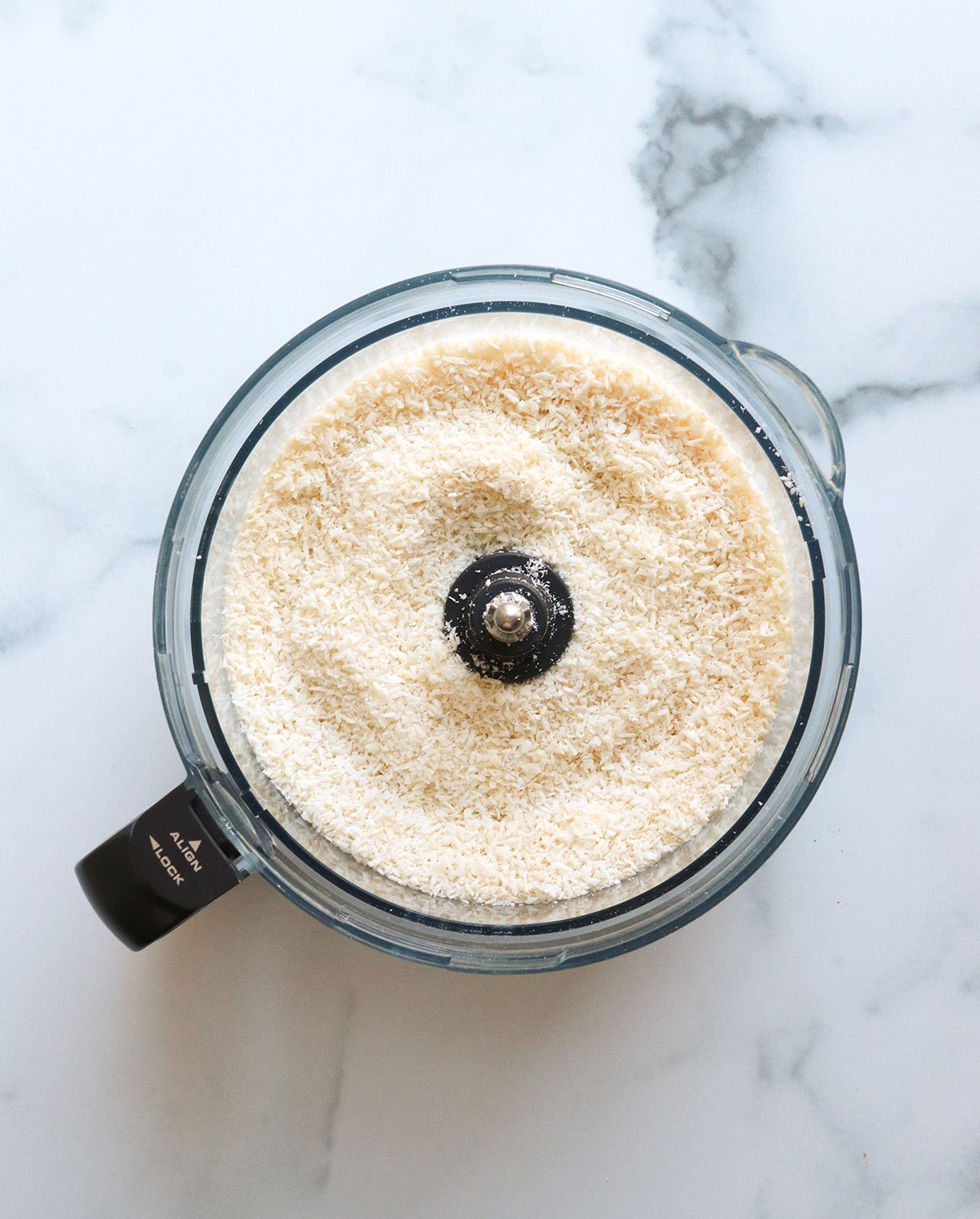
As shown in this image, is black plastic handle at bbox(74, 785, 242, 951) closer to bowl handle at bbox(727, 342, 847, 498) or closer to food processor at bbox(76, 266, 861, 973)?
food processor at bbox(76, 266, 861, 973)

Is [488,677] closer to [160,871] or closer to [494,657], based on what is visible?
[494,657]

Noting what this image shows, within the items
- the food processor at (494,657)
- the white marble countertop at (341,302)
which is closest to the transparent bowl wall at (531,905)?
the food processor at (494,657)

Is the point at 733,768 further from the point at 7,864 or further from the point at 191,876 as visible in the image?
the point at 7,864

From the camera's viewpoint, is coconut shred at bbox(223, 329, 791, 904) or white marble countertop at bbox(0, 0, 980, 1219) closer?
coconut shred at bbox(223, 329, 791, 904)

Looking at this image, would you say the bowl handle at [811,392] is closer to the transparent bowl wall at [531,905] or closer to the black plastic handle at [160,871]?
the transparent bowl wall at [531,905]

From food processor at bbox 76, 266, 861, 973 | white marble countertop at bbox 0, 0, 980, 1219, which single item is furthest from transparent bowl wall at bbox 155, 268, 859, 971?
white marble countertop at bbox 0, 0, 980, 1219
